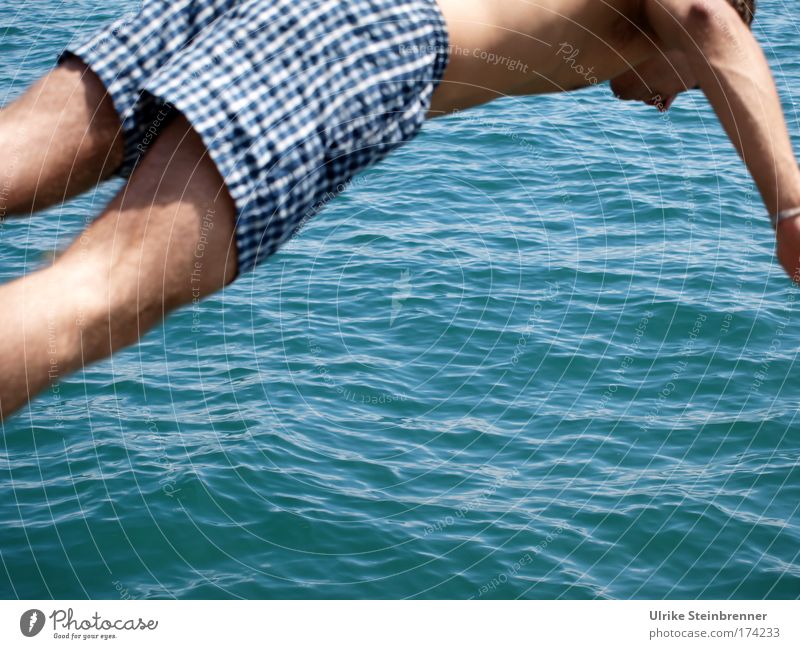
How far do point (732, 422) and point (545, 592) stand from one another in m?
3.10

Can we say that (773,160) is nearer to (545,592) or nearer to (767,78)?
(767,78)

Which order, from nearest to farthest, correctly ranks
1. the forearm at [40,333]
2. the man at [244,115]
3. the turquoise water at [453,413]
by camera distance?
the forearm at [40,333] < the man at [244,115] < the turquoise water at [453,413]

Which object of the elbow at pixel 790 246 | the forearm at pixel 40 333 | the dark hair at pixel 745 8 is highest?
the dark hair at pixel 745 8

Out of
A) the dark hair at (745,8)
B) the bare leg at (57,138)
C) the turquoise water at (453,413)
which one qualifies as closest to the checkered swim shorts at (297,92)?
the bare leg at (57,138)

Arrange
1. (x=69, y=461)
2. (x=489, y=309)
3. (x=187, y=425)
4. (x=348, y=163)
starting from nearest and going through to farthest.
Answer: (x=348, y=163), (x=69, y=461), (x=187, y=425), (x=489, y=309)

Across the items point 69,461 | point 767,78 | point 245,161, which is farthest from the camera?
point 69,461

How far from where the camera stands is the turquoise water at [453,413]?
26.9 ft

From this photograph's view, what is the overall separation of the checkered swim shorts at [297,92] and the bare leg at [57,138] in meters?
0.39

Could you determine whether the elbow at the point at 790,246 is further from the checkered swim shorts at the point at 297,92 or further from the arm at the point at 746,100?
the checkered swim shorts at the point at 297,92

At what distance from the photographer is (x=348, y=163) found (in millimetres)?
1943

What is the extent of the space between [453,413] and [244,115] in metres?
8.39

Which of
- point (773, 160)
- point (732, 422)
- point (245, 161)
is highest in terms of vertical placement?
point (245, 161)

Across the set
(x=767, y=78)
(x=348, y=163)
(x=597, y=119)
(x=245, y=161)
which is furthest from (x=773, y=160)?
(x=597, y=119)

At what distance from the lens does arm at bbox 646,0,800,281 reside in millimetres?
2051
